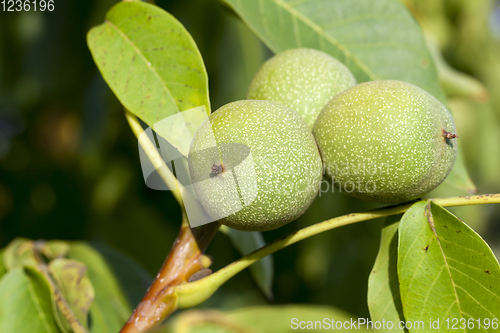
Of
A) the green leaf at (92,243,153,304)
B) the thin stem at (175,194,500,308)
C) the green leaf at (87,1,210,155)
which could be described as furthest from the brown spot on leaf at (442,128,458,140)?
the green leaf at (92,243,153,304)

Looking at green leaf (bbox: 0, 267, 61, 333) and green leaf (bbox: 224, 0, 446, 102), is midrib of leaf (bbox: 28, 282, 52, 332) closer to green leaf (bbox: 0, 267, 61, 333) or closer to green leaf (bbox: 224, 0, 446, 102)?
green leaf (bbox: 0, 267, 61, 333)

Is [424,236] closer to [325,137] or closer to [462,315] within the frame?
[462,315]

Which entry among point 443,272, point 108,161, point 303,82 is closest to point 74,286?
point 303,82

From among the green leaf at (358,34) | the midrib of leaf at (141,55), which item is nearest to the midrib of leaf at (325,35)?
the green leaf at (358,34)

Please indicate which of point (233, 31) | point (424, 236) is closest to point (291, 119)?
point (424, 236)

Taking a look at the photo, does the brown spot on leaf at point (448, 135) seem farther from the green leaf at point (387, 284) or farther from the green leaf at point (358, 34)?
the green leaf at point (358, 34)

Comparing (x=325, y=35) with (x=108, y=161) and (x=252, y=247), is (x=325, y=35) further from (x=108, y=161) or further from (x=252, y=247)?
(x=108, y=161)
